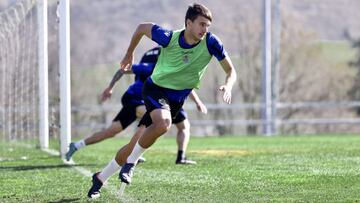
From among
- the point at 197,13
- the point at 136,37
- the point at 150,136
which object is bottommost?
the point at 150,136

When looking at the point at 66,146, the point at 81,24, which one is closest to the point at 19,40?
Answer: the point at 66,146

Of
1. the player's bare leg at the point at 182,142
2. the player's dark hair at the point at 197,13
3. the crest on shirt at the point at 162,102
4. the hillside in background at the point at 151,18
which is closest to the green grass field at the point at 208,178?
the player's bare leg at the point at 182,142

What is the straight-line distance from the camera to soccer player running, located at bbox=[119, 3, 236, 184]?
8961 millimetres

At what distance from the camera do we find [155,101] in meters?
9.00

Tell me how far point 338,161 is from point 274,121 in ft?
52.2

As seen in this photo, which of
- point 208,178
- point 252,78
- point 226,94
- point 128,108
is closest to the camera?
point 226,94

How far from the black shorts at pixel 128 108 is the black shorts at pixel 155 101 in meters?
4.12

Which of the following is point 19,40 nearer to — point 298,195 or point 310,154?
point 310,154

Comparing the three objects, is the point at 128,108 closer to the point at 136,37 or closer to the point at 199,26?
the point at 136,37

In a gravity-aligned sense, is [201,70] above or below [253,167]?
above

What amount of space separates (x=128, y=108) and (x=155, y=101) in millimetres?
4568

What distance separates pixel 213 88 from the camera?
46.5 meters

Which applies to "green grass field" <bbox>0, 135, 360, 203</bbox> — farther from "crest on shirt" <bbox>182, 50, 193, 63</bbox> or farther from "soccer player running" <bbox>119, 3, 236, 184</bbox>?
"crest on shirt" <bbox>182, 50, 193, 63</bbox>

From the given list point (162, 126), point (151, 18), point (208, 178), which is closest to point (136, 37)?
point (162, 126)
